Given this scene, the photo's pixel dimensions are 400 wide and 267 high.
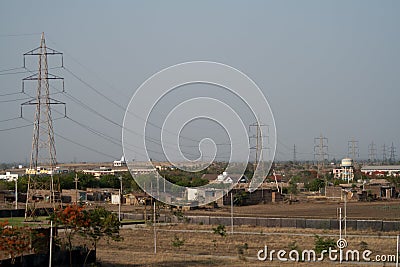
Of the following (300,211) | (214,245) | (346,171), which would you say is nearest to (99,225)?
(214,245)

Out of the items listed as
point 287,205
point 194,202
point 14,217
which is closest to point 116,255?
point 14,217

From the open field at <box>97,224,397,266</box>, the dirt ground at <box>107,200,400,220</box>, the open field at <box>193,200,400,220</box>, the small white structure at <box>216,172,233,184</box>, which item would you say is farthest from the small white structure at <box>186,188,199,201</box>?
the open field at <box>97,224,397,266</box>

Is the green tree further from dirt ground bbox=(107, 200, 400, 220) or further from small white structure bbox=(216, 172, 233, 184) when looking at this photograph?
small white structure bbox=(216, 172, 233, 184)

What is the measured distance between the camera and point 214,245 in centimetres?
2784

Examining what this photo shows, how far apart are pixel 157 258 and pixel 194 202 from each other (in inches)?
1258

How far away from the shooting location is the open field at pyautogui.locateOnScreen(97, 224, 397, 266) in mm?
22625

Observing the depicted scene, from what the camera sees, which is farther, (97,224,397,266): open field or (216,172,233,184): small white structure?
(216,172,233,184): small white structure

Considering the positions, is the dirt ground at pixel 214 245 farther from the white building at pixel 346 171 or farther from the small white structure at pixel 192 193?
the white building at pixel 346 171

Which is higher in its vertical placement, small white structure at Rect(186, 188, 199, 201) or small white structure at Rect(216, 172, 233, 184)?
small white structure at Rect(216, 172, 233, 184)

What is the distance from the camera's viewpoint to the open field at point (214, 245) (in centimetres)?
2262

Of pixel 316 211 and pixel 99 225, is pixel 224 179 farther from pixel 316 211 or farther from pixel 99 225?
pixel 99 225

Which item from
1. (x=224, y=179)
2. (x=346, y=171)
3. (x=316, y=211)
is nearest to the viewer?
(x=316, y=211)

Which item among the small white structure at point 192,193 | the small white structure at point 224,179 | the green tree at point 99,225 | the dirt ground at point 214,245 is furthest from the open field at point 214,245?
the small white structure at point 224,179

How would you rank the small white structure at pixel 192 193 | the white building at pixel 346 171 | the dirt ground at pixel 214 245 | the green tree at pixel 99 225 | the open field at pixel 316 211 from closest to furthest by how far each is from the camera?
the green tree at pixel 99 225 < the dirt ground at pixel 214 245 < the open field at pixel 316 211 < the small white structure at pixel 192 193 < the white building at pixel 346 171
